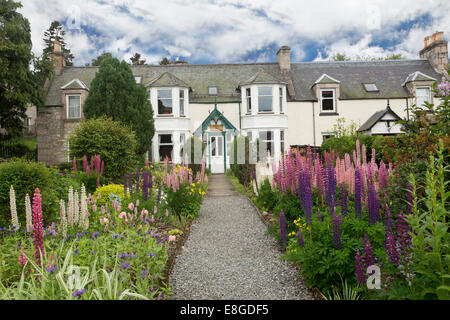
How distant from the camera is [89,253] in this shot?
161 inches

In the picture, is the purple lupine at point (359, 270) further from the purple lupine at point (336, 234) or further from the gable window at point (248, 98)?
the gable window at point (248, 98)

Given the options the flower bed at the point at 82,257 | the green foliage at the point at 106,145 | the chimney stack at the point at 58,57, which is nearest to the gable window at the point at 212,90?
the chimney stack at the point at 58,57

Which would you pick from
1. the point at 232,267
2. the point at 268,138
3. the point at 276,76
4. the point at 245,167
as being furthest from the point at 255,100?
the point at 232,267

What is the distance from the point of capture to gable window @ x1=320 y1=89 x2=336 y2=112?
23344 mm

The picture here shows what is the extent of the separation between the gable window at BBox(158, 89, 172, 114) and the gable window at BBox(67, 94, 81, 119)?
18.1 feet

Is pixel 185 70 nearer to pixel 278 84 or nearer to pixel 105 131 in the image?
pixel 278 84

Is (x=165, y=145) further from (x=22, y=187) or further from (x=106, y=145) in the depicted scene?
(x=22, y=187)

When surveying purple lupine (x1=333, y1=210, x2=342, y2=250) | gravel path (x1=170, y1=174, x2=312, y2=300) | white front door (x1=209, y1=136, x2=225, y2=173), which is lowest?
gravel path (x1=170, y1=174, x2=312, y2=300)

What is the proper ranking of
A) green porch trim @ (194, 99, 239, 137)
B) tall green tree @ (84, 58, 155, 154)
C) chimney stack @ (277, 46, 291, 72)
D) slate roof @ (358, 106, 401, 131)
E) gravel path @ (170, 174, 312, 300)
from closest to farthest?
gravel path @ (170, 174, 312, 300) → tall green tree @ (84, 58, 155, 154) → slate roof @ (358, 106, 401, 131) → green porch trim @ (194, 99, 239, 137) → chimney stack @ (277, 46, 291, 72)

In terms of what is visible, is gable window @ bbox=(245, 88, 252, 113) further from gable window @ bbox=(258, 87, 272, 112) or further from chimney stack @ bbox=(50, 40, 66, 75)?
chimney stack @ bbox=(50, 40, 66, 75)

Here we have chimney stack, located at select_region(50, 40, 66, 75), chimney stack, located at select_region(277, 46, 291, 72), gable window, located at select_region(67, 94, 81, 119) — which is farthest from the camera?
chimney stack, located at select_region(277, 46, 291, 72)

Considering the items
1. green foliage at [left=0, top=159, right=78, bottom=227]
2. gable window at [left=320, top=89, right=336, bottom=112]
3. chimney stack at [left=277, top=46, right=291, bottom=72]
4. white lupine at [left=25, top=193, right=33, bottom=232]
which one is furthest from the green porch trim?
white lupine at [left=25, top=193, right=33, bottom=232]

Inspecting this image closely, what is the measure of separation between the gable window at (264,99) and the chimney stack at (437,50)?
1312cm

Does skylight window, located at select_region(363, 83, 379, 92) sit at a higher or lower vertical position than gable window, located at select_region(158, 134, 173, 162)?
higher
